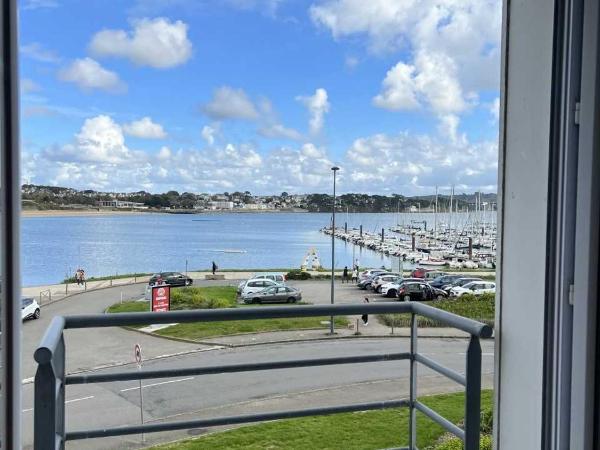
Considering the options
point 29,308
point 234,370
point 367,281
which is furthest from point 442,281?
point 29,308

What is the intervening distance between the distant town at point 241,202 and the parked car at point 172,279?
3.13ft

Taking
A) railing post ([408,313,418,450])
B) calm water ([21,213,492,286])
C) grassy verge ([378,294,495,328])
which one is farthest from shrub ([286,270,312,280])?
railing post ([408,313,418,450])

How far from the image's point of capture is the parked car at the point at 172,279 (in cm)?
349

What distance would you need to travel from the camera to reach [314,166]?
399 centimetres

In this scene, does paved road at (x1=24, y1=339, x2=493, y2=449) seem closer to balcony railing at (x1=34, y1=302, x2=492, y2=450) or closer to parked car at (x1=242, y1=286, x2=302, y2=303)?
parked car at (x1=242, y1=286, x2=302, y2=303)

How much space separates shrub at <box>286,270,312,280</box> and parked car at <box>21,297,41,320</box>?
315cm

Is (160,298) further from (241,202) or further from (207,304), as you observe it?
(241,202)

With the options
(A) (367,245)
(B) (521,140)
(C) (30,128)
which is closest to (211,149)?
(A) (367,245)

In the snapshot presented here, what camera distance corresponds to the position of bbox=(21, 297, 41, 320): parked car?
1.17 meters

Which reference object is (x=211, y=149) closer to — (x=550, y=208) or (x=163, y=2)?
(x=163, y=2)

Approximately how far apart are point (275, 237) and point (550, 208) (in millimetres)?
2270

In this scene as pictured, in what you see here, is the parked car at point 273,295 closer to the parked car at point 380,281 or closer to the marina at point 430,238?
the marina at point 430,238

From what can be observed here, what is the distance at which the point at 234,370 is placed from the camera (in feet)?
4.78

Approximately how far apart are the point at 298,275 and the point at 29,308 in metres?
3.72
